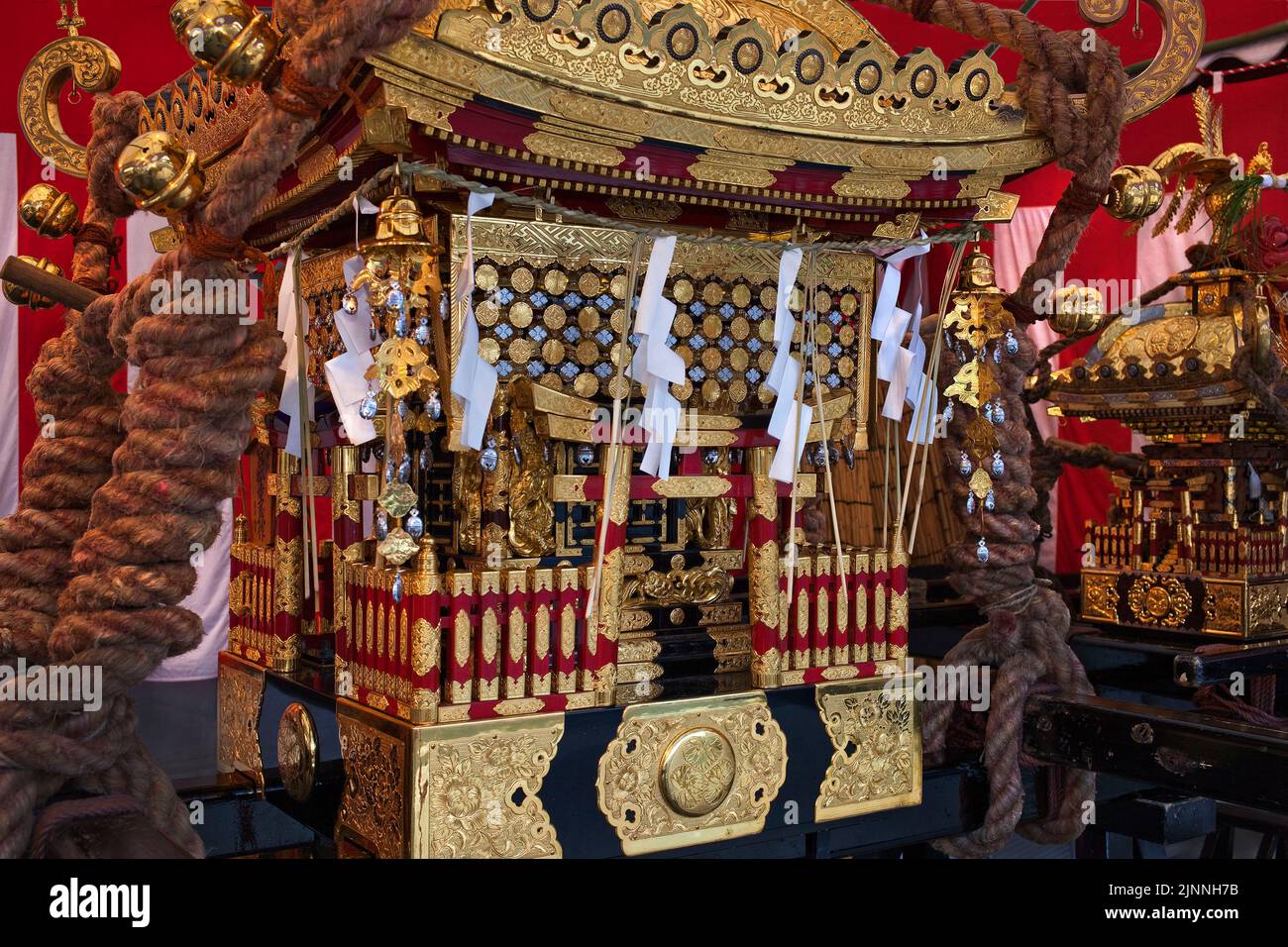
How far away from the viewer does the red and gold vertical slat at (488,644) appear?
2.61 meters

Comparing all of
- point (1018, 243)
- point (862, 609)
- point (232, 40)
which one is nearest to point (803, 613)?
point (862, 609)

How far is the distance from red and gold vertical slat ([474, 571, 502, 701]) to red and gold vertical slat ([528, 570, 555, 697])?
0.08m

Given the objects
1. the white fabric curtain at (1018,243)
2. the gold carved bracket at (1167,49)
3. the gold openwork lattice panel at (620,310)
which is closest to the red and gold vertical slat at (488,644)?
the gold openwork lattice panel at (620,310)

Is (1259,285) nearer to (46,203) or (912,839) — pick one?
(912,839)

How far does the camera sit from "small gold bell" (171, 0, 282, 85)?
7.06ft

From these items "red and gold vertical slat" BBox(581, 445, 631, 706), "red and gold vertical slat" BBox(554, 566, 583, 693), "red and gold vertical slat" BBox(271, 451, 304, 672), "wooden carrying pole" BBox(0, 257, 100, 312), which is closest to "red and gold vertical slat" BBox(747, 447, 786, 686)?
"red and gold vertical slat" BBox(581, 445, 631, 706)

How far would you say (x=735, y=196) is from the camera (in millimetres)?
2852

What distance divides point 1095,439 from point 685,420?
4865 millimetres

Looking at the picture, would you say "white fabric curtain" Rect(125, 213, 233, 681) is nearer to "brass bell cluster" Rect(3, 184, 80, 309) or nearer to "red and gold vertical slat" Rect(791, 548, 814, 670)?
"brass bell cluster" Rect(3, 184, 80, 309)

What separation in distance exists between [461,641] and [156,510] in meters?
0.69

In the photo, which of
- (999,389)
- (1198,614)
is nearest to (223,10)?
(999,389)

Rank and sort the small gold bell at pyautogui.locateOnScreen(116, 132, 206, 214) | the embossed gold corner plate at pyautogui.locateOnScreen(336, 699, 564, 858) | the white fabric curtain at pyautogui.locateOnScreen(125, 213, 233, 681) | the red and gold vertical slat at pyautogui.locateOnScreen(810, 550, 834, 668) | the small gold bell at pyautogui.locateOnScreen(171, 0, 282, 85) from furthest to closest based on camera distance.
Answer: the white fabric curtain at pyautogui.locateOnScreen(125, 213, 233, 681) → the red and gold vertical slat at pyautogui.locateOnScreen(810, 550, 834, 668) → the embossed gold corner plate at pyautogui.locateOnScreen(336, 699, 564, 858) → the small gold bell at pyautogui.locateOnScreen(116, 132, 206, 214) → the small gold bell at pyautogui.locateOnScreen(171, 0, 282, 85)

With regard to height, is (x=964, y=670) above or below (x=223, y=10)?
below

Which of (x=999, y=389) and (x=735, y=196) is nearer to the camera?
(x=735, y=196)
